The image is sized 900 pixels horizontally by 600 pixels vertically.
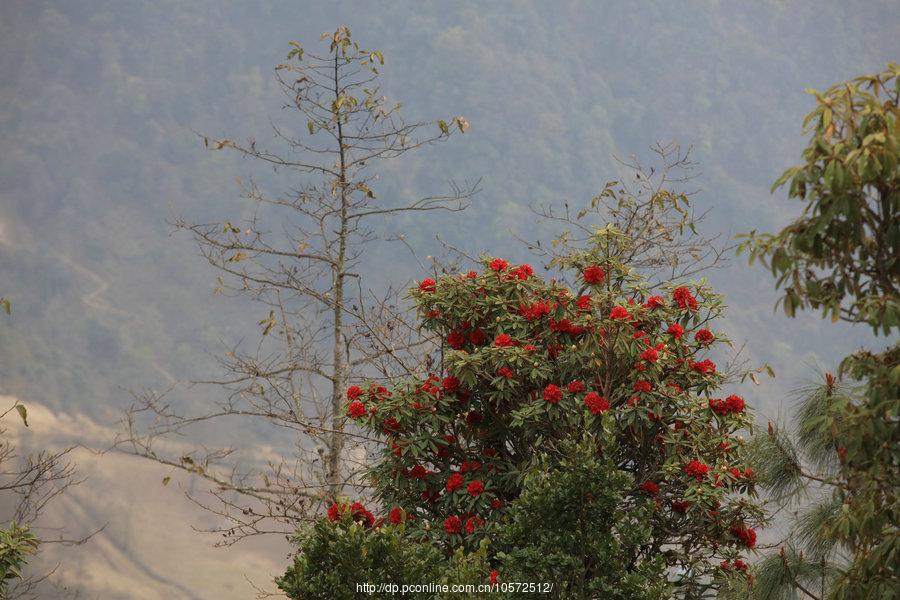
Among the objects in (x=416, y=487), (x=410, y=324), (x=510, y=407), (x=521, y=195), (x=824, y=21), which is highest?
(x=824, y=21)

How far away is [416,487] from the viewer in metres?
5.61

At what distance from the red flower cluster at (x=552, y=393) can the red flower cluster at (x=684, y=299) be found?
947mm

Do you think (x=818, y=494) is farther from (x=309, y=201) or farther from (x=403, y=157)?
(x=403, y=157)

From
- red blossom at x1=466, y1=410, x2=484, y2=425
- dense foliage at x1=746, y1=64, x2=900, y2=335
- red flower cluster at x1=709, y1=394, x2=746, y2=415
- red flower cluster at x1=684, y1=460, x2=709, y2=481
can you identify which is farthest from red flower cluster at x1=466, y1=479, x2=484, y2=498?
dense foliage at x1=746, y1=64, x2=900, y2=335

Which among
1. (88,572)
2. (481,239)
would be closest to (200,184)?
(481,239)

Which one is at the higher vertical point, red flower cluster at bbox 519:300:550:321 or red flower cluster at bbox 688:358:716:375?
red flower cluster at bbox 519:300:550:321

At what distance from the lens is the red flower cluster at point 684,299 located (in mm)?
5770

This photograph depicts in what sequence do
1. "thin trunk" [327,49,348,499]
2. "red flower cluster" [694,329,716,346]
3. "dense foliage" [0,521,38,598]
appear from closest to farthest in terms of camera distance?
"dense foliage" [0,521,38,598], "red flower cluster" [694,329,716,346], "thin trunk" [327,49,348,499]

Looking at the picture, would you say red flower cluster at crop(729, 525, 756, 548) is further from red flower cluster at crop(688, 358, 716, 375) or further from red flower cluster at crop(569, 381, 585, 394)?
red flower cluster at crop(569, 381, 585, 394)

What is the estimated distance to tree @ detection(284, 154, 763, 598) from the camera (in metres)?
5.32

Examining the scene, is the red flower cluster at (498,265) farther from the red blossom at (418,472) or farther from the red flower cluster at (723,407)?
the red flower cluster at (723,407)

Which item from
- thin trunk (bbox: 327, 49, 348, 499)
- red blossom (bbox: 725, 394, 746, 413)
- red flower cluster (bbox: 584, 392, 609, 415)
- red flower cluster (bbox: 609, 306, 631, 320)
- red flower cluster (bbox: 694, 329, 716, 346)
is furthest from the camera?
thin trunk (bbox: 327, 49, 348, 499)

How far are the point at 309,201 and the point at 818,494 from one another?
4.56 meters

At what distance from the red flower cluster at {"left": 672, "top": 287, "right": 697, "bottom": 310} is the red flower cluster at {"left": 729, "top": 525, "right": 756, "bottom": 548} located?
3.74ft
